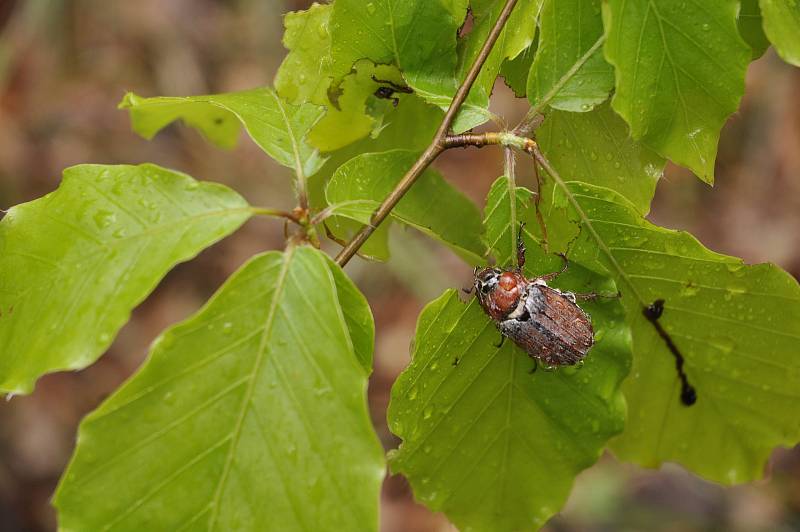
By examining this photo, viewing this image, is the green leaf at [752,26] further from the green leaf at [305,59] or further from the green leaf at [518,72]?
the green leaf at [305,59]

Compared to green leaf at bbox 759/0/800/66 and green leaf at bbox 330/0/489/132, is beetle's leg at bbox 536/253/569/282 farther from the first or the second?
green leaf at bbox 759/0/800/66

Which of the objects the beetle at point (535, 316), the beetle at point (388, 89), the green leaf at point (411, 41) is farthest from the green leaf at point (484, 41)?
the beetle at point (535, 316)

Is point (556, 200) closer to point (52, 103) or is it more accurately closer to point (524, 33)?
point (524, 33)

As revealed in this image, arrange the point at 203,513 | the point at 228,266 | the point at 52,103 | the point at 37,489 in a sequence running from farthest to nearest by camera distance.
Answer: the point at 52,103, the point at 228,266, the point at 37,489, the point at 203,513

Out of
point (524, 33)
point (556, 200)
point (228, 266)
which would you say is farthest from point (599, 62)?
point (228, 266)

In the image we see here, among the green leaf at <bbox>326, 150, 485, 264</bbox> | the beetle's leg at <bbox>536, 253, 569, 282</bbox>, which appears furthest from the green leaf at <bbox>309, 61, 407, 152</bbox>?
the beetle's leg at <bbox>536, 253, 569, 282</bbox>
